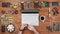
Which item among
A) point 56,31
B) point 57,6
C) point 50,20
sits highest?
point 57,6

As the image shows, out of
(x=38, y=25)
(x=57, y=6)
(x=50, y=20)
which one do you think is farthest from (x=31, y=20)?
(x=57, y=6)

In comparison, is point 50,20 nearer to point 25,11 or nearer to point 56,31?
point 56,31

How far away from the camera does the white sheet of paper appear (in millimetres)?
2584

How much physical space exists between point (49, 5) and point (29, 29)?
49 centimetres

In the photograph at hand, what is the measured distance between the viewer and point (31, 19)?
260cm

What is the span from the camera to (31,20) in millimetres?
2598

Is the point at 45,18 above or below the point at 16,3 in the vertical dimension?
below

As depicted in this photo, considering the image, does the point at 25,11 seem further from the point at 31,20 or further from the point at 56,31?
the point at 56,31

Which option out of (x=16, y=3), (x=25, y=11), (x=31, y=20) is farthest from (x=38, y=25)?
(x=16, y=3)

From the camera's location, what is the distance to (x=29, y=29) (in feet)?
8.48

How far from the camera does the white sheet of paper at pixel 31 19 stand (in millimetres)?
2584

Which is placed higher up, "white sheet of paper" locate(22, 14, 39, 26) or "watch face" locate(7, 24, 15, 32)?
"white sheet of paper" locate(22, 14, 39, 26)

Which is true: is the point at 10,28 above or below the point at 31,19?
below

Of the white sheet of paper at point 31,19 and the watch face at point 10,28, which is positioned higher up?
the white sheet of paper at point 31,19
